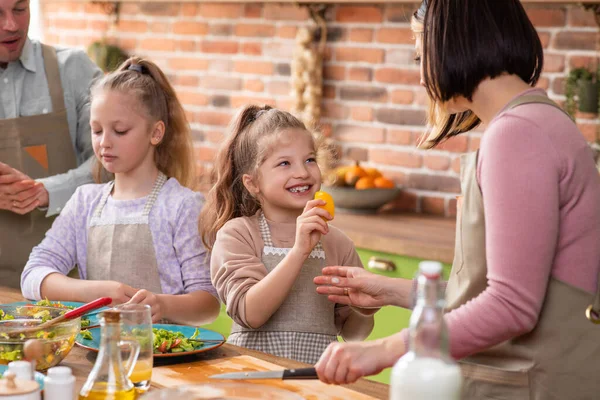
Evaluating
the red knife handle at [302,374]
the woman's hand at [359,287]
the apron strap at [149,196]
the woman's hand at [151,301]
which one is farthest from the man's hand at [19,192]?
the red knife handle at [302,374]

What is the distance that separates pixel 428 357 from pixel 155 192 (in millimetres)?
1337

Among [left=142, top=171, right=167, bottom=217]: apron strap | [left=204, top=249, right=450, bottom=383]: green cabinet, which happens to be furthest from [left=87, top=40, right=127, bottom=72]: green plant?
[left=142, top=171, right=167, bottom=217]: apron strap

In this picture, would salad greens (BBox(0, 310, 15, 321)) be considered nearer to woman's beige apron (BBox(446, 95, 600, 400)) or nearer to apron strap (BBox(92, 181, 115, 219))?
apron strap (BBox(92, 181, 115, 219))

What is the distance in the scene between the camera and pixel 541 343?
1251 mm

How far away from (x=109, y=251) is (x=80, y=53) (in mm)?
741

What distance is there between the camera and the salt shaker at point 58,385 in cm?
115

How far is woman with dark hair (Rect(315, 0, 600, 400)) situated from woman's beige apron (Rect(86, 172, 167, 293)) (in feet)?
3.17

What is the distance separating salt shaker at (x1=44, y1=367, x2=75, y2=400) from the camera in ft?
3.79

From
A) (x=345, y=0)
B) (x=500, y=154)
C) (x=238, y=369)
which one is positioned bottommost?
(x=238, y=369)

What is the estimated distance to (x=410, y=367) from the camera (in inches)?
35.6

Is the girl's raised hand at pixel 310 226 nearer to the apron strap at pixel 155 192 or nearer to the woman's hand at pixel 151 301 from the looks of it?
the woman's hand at pixel 151 301

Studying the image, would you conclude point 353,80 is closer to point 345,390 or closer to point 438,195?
point 438,195

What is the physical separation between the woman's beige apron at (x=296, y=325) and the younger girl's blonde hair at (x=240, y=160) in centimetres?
14

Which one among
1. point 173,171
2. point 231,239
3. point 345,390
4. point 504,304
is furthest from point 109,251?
point 504,304
